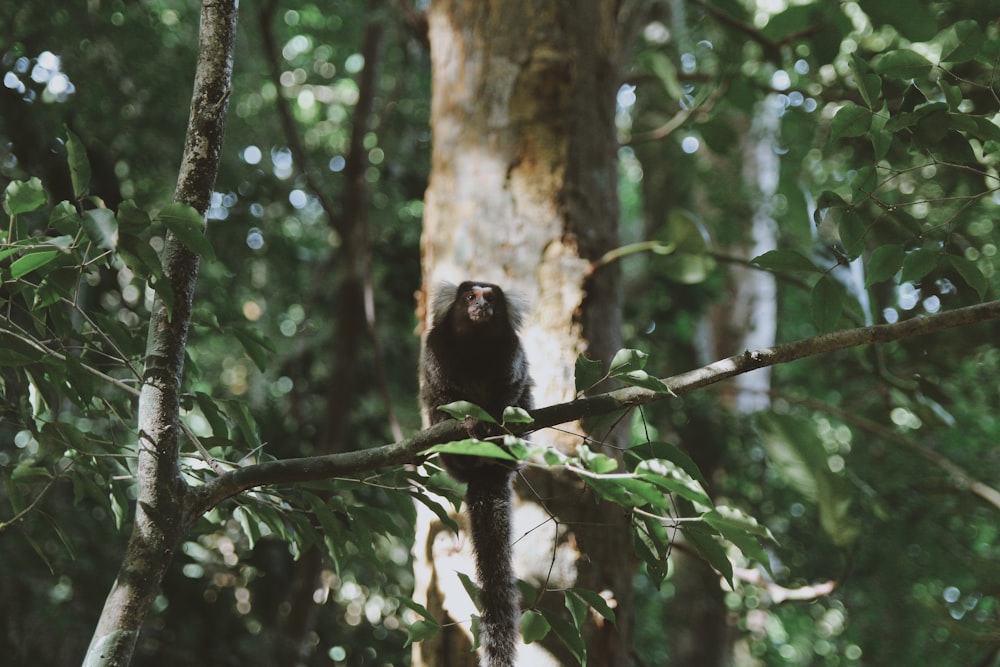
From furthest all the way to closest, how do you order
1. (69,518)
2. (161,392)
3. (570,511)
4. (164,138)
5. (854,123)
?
(164,138) < (69,518) < (570,511) < (854,123) < (161,392)

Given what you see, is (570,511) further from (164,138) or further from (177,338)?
(164,138)

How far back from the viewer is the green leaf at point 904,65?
1588mm

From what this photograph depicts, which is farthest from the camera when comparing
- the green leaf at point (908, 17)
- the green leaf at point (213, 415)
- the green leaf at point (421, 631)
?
the green leaf at point (908, 17)

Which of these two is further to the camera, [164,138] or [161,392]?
[164,138]

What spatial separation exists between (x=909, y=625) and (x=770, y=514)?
1301 millimetres

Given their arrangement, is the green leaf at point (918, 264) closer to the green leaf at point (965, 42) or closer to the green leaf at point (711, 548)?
the green leaf at point (965, 42)

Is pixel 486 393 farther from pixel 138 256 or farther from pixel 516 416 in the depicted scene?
pixel 138 256

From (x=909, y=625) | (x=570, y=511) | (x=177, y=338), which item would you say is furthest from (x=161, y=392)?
(x=909, y=625)

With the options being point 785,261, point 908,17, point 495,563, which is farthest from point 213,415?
point 908,17

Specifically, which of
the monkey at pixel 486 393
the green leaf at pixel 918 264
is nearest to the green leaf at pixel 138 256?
the monkey at pixel 486 393

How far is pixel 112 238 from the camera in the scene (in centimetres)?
115

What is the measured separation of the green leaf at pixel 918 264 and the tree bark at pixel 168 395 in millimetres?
1445

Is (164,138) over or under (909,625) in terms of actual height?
over

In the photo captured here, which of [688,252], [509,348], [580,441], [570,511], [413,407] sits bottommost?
[570,511]
